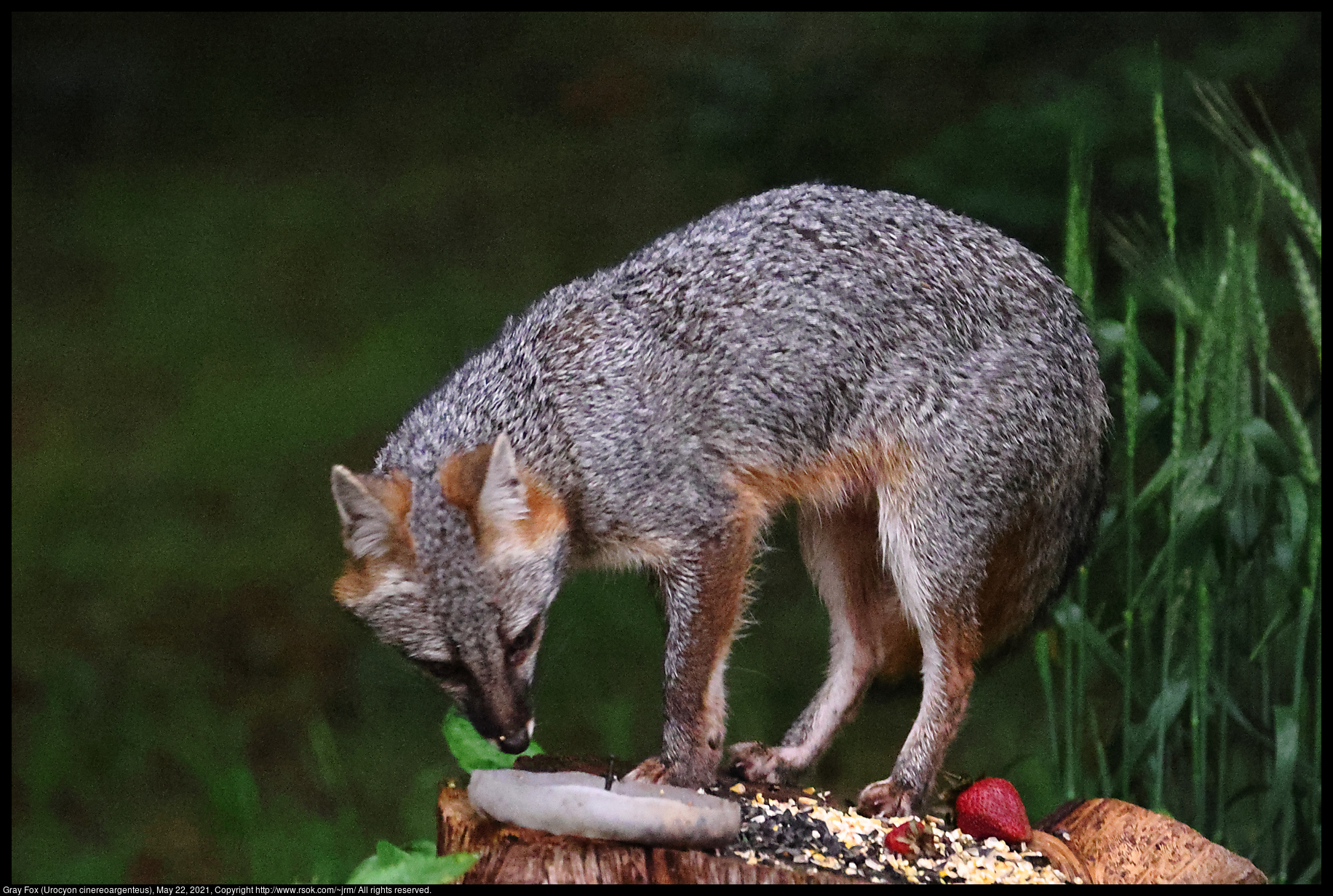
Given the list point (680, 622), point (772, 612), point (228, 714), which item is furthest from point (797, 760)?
point (228, 714)

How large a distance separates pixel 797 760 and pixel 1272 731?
1.73m

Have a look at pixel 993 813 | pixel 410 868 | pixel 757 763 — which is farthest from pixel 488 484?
pixel 993 813

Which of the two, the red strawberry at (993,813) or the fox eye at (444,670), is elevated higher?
A: the fox eye at (444,670)

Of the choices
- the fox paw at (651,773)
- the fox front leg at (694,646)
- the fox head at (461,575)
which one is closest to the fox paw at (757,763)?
the fox front leg at (694,646)

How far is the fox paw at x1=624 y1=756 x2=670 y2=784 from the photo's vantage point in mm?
3801

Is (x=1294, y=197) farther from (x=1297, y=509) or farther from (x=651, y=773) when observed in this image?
(x=651, y=773)

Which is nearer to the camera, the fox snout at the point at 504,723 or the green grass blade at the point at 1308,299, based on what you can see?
the fox snout at the point at 504,723

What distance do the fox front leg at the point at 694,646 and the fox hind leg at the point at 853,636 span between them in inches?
23.6

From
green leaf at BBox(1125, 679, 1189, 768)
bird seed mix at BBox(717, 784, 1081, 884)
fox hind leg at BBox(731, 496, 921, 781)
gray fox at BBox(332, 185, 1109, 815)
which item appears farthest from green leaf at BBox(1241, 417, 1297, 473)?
bird seed mix at BBox(717, 784, 1081, 884)

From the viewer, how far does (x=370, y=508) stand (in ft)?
11.1

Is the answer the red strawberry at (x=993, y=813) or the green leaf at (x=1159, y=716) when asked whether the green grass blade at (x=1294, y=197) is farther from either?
the red strawberry at (x=993, y=813)

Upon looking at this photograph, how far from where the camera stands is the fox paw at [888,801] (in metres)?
3.97

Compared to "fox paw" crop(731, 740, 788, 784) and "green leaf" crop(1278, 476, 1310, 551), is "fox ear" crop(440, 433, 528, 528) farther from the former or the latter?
"green leaf" crop(1278, 476, 1310, 551)

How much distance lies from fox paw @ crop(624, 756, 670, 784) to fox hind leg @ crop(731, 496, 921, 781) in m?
0.63
